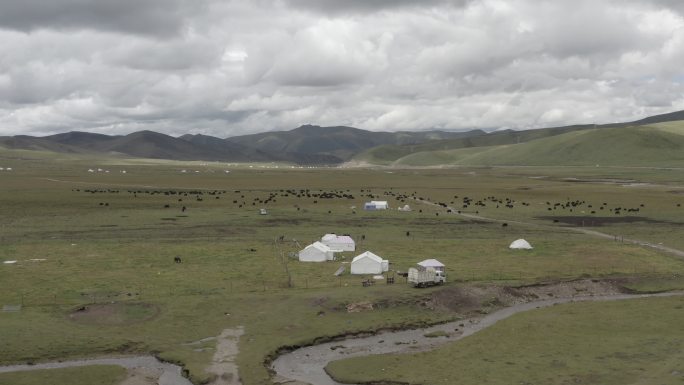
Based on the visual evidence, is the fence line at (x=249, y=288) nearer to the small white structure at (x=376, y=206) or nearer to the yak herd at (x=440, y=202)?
the yak herd at (x=440, y=202)

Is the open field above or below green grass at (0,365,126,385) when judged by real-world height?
above

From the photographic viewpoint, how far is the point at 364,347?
42125mm

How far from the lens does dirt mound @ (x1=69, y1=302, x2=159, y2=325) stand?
153ft

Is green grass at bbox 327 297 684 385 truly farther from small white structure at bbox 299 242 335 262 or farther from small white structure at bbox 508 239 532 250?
small white structure at bbox 508 239 532 250

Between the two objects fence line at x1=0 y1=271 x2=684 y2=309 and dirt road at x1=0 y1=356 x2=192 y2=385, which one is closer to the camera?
dirt road at x1=0 y1=356 x2=192 y2=385

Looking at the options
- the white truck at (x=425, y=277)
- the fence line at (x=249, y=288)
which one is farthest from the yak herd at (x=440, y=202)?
the white truck at (x=425, y=277)

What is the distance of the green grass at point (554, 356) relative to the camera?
34.7 metres

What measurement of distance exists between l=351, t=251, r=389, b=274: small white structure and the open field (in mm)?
1927

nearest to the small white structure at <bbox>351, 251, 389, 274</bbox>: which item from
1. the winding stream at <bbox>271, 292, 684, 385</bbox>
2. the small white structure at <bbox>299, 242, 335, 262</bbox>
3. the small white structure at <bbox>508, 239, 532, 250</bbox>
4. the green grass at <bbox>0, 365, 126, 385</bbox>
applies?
the small white structure at <bbox>299, 242, 335, 262</bbox>

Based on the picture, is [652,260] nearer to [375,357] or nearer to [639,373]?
[639,373]

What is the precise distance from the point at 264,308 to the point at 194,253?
2560 centimetres

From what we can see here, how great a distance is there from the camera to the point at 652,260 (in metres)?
68.6

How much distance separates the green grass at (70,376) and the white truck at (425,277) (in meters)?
27.4

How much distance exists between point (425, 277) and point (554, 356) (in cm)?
1843
